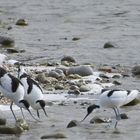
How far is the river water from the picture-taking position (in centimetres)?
1078

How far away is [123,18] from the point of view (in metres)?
24.6

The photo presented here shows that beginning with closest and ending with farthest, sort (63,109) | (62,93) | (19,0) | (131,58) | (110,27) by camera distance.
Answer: (63,109) < (62,93) < (131,58) < (110,27) < (19,0)

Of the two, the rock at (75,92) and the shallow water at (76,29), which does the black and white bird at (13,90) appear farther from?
the shallow water at (76,29)

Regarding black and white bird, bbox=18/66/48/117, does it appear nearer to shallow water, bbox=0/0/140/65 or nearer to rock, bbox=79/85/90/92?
rock, bbox=79/85/90/92

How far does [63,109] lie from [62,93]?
1.06 metres

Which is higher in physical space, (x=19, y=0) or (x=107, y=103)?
(x=107, y=103)

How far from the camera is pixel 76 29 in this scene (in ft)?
75.2

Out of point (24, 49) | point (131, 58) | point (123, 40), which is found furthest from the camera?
point (123, 40)

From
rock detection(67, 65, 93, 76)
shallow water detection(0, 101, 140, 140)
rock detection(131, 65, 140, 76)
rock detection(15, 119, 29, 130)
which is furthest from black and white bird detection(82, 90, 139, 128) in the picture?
rock detection(131, 65, 140, 76)

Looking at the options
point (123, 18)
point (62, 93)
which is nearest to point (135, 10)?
point (123, 18)

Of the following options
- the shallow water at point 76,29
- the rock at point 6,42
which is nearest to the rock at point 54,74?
the shallow water at point 76,29

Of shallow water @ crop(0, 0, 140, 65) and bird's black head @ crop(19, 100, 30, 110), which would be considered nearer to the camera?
bird's black head @ crop(19, 100, 30, 110)

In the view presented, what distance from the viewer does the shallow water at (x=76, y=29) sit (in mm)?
18159

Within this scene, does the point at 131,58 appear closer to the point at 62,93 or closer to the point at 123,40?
the point at 123,40
